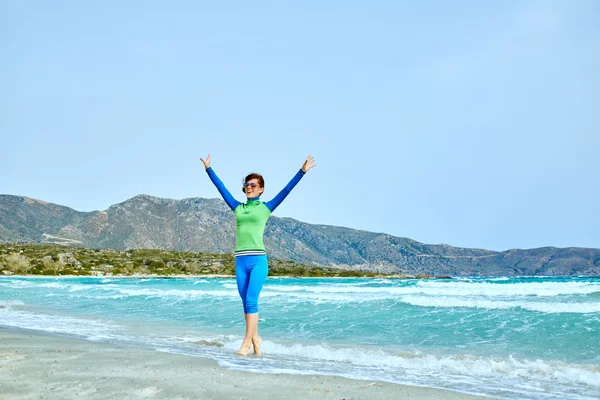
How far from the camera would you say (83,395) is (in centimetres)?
372

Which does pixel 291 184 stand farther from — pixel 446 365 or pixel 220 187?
pixel 446 365

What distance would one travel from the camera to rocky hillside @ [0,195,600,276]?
12006 cm

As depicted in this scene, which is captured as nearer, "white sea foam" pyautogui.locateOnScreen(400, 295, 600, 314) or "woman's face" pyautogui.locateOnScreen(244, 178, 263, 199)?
"woman's face" pyautogui.locateOnScreen(244, 178, 263, 199)

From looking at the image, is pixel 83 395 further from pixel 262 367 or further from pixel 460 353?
pixel 460 353

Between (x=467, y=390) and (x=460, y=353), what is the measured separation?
356cm

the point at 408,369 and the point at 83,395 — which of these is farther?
the point at 408,369

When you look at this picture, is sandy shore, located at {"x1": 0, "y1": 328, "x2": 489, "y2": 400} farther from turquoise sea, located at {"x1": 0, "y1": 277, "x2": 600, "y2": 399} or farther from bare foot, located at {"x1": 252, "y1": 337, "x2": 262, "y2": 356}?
bare foot, located at {"x1": 252, "y1": 337, "x2": 262, "y2": 356}

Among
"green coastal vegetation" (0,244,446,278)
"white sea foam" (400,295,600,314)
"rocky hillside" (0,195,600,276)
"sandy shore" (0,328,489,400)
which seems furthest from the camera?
"rocky hillside" (0,195,600,276)

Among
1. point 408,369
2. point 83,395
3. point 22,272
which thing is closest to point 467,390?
point 408,369


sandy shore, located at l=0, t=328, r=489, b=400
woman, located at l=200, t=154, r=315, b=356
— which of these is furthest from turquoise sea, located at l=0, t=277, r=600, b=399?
sandy shore, located at l=0, t=328, r=489, b=400

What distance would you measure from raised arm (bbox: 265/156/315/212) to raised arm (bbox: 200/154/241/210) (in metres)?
0.53

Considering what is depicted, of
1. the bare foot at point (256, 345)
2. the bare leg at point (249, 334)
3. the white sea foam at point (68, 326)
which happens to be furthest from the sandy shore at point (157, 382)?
the white sea foam at point (68, 326)

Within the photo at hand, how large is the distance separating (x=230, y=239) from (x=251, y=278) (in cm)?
12913

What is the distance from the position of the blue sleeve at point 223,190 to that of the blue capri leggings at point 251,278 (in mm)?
699
